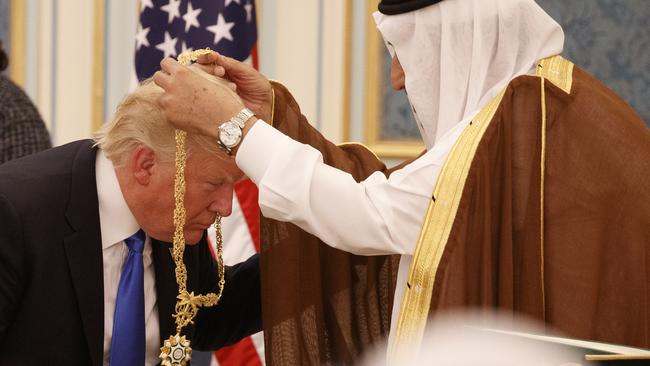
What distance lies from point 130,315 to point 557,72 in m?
1.06

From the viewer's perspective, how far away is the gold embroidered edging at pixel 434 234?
75.4 inches

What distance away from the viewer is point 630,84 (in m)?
4.08

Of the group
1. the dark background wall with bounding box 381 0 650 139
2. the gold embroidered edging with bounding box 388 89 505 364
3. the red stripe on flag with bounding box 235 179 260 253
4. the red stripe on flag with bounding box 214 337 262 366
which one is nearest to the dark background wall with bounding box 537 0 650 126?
the dark background wall with bounding box 381 0 650 139

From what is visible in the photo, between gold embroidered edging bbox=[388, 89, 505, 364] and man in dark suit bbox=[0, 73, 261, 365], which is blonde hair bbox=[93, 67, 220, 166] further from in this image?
gold embroidered edging bbox=[388, 89, 505, 364]

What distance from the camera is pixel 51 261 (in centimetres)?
202

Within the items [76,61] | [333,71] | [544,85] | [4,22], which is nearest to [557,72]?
[544,85]

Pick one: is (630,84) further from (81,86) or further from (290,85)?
(81,86)

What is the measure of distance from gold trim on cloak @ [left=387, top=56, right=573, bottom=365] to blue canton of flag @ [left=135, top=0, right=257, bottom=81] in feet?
6.18

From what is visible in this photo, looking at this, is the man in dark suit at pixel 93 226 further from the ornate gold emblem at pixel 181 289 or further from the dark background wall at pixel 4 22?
the dark background wall at pixel 4 22

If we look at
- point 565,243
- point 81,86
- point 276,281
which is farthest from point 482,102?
point 81,86

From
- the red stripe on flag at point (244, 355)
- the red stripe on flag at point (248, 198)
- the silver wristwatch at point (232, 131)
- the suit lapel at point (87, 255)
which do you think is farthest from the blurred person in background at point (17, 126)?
the silver wristwatch at point (232, 131)

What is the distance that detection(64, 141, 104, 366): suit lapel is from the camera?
6.70 feet

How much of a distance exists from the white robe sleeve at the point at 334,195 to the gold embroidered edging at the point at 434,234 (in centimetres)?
3

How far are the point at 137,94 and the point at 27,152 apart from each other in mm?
1319
